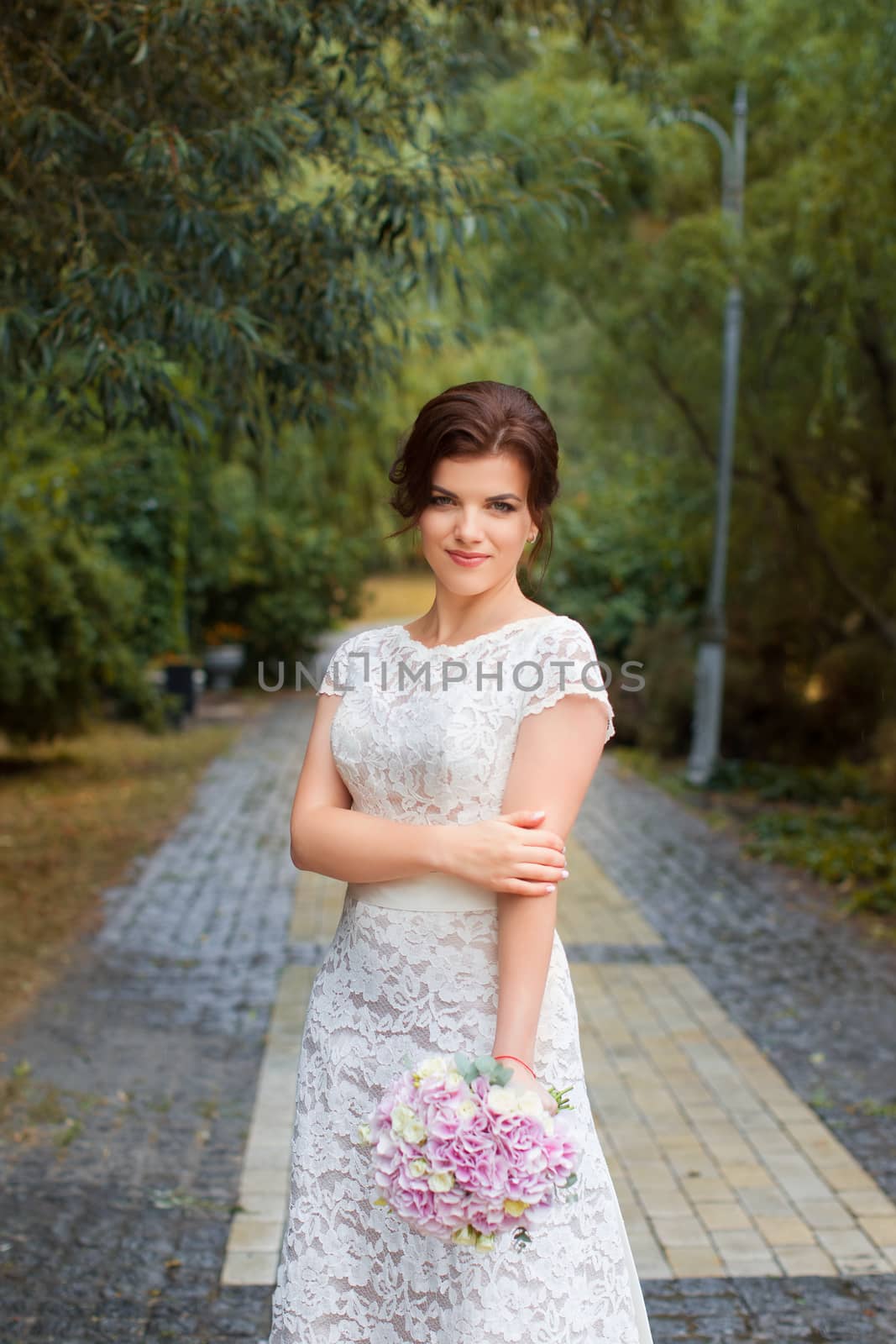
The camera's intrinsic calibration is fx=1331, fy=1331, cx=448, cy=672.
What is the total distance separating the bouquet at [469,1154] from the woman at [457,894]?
140 millimetres

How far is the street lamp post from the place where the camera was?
11.2 metres

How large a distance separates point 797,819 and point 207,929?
208 inches

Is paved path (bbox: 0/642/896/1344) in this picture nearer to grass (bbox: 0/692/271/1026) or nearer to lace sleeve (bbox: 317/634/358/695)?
grass (bbox: 0/692/271/1026)

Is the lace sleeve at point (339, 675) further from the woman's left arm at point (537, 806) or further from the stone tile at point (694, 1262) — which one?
the stone tile at point (694, 1262)

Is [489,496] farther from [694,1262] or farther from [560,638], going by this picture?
[694,1262]

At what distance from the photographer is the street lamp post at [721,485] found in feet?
36.8

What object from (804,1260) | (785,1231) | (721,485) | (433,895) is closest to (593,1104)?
(785,1231)

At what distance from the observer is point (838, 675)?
502 inches

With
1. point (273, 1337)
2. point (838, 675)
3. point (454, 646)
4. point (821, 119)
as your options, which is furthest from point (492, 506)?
point (838, 675)

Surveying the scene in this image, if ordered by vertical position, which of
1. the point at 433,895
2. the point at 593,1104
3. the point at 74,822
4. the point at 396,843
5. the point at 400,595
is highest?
the point at 396,843

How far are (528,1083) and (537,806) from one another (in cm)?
40

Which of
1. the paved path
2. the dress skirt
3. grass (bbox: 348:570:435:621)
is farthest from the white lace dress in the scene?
grass (bbox: 348:570:435:621)

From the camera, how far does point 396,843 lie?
2.05 meters

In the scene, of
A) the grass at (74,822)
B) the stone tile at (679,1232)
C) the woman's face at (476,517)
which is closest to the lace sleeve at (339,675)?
the woman's face at (476,517)
